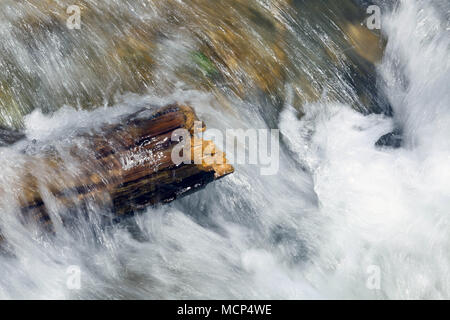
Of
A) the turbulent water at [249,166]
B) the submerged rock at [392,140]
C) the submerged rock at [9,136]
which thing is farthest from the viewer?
the submerged rock at [392,140]

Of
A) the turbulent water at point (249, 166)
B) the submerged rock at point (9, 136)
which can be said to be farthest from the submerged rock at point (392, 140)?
the submerged rock at point (9, 136)

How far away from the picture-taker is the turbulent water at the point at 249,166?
4.58 metres

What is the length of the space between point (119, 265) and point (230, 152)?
1.34 m

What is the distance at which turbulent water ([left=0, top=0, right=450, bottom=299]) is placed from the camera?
4.58 m

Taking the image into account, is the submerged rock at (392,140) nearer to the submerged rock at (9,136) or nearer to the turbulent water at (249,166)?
Answer: the turbulent water at (249,166)

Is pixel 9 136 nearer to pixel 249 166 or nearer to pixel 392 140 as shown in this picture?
pixel 249 166

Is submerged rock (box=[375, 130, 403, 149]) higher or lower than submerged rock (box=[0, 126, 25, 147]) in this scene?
higher

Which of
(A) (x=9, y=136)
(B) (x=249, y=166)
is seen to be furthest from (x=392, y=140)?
(A) (x=9, y=136)

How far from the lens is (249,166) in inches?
203

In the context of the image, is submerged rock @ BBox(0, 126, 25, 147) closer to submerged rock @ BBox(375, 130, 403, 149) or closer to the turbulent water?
the turbulent water

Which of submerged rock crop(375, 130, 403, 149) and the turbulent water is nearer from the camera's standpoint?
the turbulent water

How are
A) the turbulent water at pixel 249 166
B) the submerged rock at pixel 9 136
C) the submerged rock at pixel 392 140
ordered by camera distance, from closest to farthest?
the turbulent water at pixel 249 166 → the submerged rock at pixel 9 136 → the submerged rock at pixel 392 140

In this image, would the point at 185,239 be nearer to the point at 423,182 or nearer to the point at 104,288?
Answer: the point at 104,288

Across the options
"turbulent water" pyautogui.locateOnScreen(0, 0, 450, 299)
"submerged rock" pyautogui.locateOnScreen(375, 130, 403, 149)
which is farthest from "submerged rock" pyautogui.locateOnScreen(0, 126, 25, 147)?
"submerged rock" pyautogui.locateOnScreen(375, 130, 403, 149)
